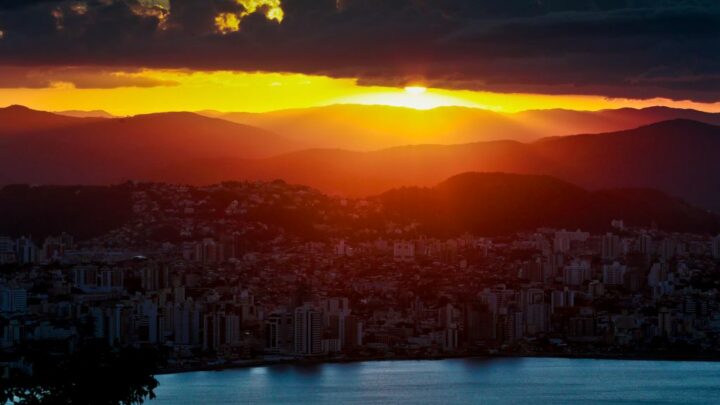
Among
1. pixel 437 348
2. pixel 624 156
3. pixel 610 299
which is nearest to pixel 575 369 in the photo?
pixel 437 348

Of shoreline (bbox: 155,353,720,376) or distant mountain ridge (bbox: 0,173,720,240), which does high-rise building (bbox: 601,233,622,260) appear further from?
shoreline (bbox: 155,353,720,376)

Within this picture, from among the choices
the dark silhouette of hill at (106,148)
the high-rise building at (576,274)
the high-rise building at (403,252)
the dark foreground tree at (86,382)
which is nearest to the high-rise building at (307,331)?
the high-rise building at (403,252)

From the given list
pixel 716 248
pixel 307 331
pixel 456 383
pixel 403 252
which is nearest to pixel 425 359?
pixel 307 331

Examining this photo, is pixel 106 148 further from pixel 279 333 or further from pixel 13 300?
pixel 279 333

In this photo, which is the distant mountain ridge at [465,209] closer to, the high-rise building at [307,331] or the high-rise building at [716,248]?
the high-rise building at [716,248]

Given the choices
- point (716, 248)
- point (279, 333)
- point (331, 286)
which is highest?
point (716, 248)
